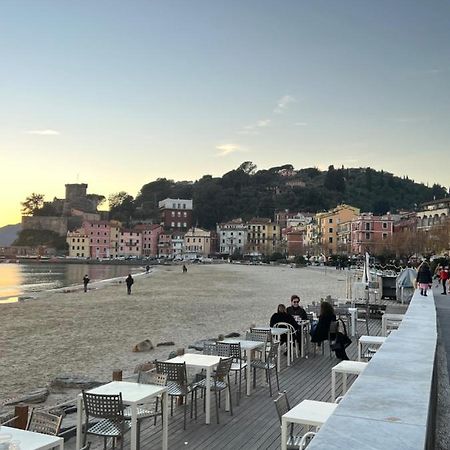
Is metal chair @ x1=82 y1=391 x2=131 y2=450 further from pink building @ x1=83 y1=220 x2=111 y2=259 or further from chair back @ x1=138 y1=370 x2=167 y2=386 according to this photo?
pink building @ x1=83 y1=220 x2=111 y2=259

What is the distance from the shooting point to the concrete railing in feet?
6.40

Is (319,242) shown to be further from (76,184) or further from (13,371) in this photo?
(13,371)

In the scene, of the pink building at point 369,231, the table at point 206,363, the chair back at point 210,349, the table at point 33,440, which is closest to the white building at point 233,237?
the pink building at point 369,231

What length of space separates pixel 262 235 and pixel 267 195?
95.0 feet

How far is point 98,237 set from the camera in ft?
443

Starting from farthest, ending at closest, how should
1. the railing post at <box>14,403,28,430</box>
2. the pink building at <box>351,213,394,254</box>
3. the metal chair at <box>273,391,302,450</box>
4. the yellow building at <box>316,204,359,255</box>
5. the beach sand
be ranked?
the yellow building at <box>316,204,359,255</box> → the pink building at <box>351,213,394,254</box> → the beach sand → the railing post at <box>14,403,28,430</box> → the metal chair at <box>273,391,302,450</box>

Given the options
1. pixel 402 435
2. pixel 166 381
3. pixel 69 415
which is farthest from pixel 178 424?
pixel 402 435

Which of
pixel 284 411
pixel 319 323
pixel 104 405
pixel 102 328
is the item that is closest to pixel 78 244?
pixel 102 328

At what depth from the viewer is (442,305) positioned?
51.6 feet

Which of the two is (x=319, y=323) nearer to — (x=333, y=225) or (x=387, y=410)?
(x=387, y=410)

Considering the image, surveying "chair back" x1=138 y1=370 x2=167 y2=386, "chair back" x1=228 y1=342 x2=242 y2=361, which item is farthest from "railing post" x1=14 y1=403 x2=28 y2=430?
"chair back" x1=228 y1=342 x2=242 y2=361

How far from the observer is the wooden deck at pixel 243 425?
5.82 meters

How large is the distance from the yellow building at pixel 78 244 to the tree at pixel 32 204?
2811 centimetres

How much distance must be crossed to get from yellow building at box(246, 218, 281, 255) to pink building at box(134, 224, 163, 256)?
81.3 feet
